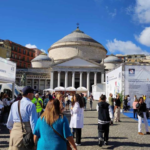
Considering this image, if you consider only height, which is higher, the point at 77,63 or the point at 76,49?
the point at 76,49

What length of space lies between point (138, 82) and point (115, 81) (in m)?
2.99

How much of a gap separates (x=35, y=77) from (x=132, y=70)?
40815 mm

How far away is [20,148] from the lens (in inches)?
133

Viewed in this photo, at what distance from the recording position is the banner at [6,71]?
11284 mm

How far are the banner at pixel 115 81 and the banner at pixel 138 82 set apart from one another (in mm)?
795

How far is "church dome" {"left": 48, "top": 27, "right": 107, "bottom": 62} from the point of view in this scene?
59094 mm

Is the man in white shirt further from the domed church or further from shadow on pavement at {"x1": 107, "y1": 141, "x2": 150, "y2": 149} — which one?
the domed church

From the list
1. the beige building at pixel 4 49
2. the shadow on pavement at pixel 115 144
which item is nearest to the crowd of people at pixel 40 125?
the shadow on pavement at pixel 115 144

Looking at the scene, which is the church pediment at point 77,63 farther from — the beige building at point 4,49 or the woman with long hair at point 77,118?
the woman with long hair at point 77,118

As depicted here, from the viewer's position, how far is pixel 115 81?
20.1m

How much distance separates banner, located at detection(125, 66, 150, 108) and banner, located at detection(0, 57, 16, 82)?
10114mm

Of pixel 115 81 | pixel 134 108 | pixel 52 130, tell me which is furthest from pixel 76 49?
pixel 52 130

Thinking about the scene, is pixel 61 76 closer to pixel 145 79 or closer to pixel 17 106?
pixel 145 79

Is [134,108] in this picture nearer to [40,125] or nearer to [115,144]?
[115,144]
